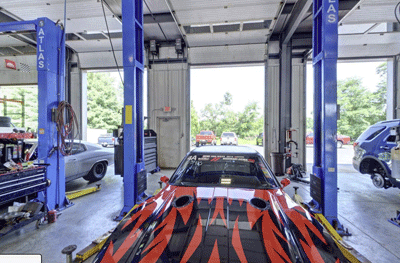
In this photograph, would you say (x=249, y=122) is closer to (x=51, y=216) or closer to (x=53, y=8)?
(x=53, y=8)

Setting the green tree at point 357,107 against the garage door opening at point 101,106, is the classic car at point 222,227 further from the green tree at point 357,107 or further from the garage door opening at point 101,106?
the green tree at point 357,107

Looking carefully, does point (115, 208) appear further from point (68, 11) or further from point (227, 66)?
point (227, 66)

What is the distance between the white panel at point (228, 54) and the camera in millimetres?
8352

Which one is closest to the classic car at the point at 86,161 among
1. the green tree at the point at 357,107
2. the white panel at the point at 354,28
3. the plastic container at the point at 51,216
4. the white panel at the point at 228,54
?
the plastic container at the point at 51,216

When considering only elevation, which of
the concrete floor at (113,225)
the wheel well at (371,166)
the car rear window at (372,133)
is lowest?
the concrete floor at (113,225)

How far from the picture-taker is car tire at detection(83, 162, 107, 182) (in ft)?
19.5

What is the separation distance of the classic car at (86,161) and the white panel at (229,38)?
4992 millimetres

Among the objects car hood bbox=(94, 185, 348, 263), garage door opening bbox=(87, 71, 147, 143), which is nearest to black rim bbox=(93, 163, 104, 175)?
car hood bbox=(94, 185, 348, 263)

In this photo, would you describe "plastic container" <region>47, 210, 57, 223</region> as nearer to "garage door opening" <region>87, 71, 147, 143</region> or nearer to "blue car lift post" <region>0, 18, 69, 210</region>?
"blue car lift post" <region>0, 18, 69, 210</region>

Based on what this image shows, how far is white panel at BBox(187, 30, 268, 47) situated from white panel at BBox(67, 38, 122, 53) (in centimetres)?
295

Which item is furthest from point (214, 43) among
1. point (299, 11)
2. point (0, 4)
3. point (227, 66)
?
point (0, 4)

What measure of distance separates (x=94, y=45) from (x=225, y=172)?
864cm

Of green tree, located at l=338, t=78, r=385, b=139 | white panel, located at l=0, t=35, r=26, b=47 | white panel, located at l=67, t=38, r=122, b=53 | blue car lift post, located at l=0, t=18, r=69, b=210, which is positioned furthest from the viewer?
green tree, located at l=338, t=78, r=385, b=139

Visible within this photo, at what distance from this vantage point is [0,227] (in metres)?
2.94
